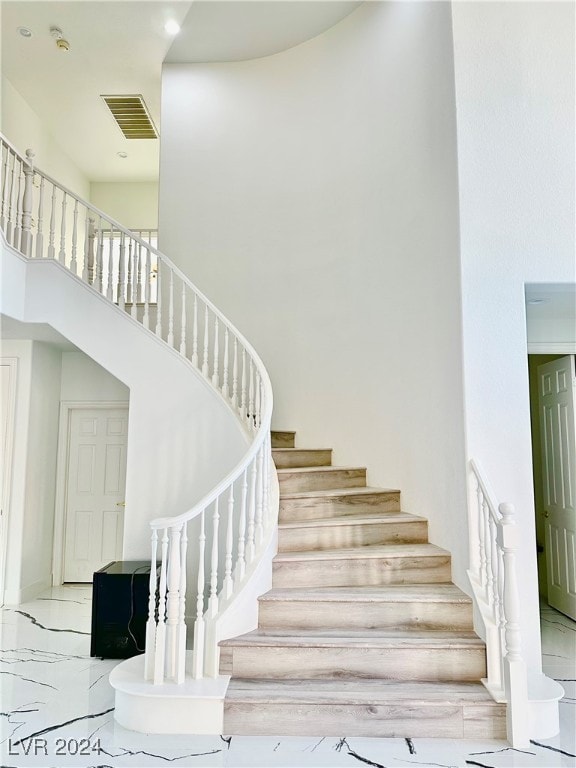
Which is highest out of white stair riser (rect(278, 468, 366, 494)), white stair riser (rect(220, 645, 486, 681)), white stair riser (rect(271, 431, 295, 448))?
white stair riser (rect(271, 431, 295, 448))

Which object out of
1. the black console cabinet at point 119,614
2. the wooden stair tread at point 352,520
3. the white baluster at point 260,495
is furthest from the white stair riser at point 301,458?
the black console cabinet at point 119,614

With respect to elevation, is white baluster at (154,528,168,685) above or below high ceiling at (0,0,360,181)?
below

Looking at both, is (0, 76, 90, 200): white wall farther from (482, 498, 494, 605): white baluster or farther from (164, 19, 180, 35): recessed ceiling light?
(482, 498, 494, 605): white baluster

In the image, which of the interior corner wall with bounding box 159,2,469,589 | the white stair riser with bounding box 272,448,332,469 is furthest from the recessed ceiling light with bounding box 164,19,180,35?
the white stair riser with bounding box 272,448,332,469

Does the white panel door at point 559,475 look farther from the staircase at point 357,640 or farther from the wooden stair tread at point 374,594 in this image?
the wooden stair tread at point 374,594

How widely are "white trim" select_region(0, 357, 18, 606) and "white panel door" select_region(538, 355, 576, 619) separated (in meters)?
4.98

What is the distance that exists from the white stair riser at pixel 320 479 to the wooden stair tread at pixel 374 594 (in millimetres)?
992

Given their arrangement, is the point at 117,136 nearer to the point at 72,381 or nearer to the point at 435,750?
the point at 72,381

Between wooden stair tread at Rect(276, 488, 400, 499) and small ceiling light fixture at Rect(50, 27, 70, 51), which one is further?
small ceiling light fixture at Rect(50, 27, 70, 51)

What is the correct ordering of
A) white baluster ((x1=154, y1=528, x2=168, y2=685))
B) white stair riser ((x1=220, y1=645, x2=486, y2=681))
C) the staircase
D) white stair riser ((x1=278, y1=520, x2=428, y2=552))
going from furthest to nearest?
white stair riser ((x1=278, y1=520, x2=428, y2=552)) → white stair riser ((x1=220, y1=645, x2=486, y2=681)) → white baluster ((x1=154, y1=528, x2=168, y2=685)) → the staircase

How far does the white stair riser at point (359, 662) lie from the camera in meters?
2.83

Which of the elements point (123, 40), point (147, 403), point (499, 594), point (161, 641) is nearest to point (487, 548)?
point (499, 594)

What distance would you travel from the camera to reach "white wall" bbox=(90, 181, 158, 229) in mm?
8070

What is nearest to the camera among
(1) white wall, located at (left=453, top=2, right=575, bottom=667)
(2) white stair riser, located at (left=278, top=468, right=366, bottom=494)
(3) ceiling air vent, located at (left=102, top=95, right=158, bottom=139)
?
(1) white wall, located at (left=453, top=2, right=575, bottom=667)
